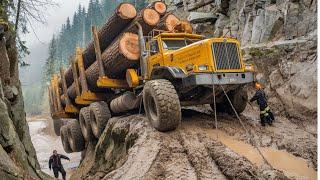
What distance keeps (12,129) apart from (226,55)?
17.1 ft

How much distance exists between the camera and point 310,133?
29.9 ft

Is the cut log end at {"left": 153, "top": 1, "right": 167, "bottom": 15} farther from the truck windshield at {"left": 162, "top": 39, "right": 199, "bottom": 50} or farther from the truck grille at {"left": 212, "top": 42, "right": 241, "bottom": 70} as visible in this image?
the truck grille at {"left": 212, "top": 42, "right": 241, "bottom": 70}

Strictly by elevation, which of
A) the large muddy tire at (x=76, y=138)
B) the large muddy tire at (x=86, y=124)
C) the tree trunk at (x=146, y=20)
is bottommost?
the large muddy tire at (x=76, y=138)

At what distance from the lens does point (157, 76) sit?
384 inches

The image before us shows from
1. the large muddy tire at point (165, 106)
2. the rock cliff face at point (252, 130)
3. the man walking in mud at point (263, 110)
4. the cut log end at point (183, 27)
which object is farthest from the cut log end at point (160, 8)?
the man walking in mud at point (263, 110)

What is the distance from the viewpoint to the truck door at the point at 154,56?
32.9 ft

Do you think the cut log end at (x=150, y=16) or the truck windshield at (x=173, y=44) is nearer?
the truck windshield at (x=173, y=44)

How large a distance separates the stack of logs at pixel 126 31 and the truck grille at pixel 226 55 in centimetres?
279

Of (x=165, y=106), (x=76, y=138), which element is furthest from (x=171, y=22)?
(x=76, y=138)

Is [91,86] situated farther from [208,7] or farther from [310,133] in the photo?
[208,7]

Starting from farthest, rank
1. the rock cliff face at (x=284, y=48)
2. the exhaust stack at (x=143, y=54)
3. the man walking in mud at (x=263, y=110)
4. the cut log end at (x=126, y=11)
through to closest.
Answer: the rock cliff face at (x=284, y=48), the cut log end at (x=126, y=11), the exhaust stack at (x=143, y=54), the man walking in mud at (x=263, y=110)

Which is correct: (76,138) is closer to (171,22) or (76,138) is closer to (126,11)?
(126,11)

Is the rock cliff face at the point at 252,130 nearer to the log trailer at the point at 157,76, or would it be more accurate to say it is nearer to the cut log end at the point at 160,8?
the log trailer at the point at 157,76

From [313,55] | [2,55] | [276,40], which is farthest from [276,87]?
[2,55]
